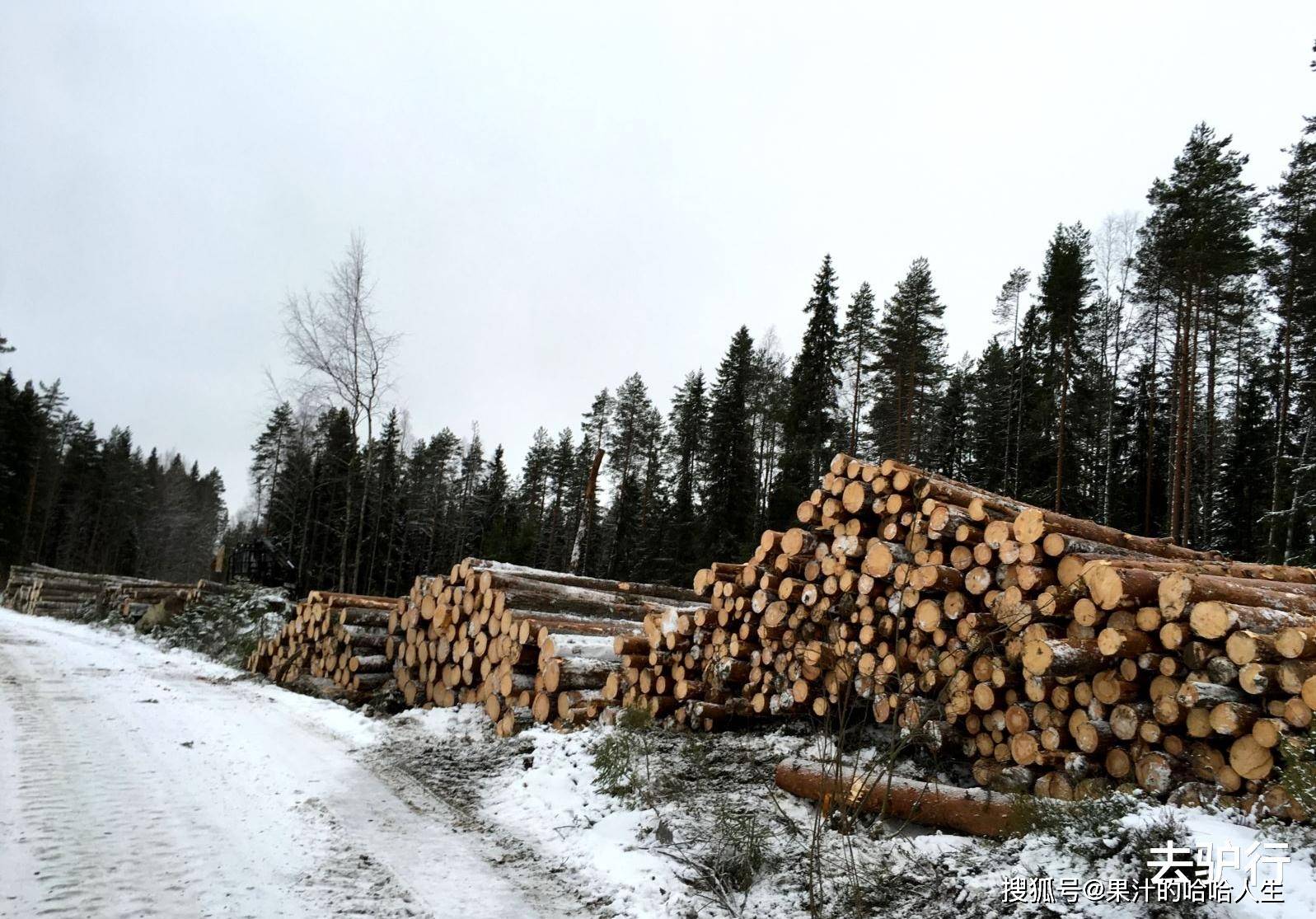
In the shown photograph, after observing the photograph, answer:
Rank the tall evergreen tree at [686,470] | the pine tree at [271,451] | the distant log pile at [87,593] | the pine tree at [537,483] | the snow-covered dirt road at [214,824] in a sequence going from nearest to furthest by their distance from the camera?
the snow-covered dirt road at [214,824] → the distant log pile at [87,593] → the tall evergreen tree at [686,470] → the pine tree at [271,451] → the pine tree at [537,483]

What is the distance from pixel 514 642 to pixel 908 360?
23423 millimetres

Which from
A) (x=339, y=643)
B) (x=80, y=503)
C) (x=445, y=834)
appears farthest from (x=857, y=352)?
(x=80, y=503)

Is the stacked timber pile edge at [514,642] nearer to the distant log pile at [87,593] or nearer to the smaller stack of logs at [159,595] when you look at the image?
the smaller stack of logs at [159,595]

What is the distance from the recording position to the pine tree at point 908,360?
27922 millimetres

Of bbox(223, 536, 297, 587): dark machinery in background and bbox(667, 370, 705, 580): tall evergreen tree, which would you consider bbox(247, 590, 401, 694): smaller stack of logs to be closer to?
bbox(223, 536, 297, 587): dark machinery in background

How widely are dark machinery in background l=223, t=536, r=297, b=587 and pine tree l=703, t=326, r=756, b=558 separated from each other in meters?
17.5

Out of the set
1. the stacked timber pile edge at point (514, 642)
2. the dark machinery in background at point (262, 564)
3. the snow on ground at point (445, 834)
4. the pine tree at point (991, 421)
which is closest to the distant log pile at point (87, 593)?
the dark machinery in background at point (262, 564)

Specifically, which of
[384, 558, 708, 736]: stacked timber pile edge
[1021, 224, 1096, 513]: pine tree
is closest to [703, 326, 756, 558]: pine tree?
[1021, 224, 1096, 513]: pine tree

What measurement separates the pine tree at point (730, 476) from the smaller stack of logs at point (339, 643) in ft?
63.9

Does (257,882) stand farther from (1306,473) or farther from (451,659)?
(1306,473)

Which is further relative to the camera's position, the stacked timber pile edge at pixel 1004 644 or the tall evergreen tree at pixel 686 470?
the tall evergreen tree at pixel 686 470

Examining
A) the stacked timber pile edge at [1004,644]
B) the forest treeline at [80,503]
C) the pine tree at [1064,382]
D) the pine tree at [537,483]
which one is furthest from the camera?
the pine tree at [537,483]

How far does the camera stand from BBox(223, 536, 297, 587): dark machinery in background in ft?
93.9

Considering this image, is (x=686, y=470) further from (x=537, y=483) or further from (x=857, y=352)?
(x=537, y=483)
